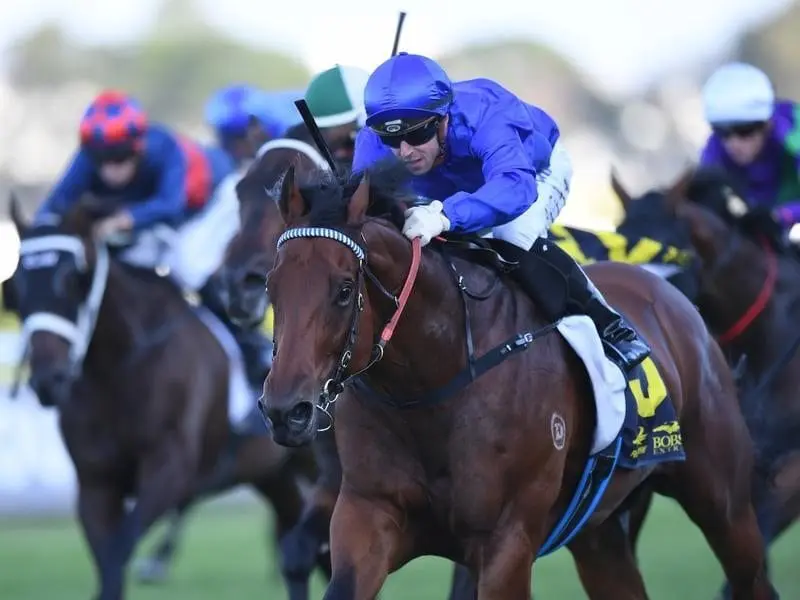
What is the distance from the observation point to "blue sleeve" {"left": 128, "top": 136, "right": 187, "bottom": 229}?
311 inches

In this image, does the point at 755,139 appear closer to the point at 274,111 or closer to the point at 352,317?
the point at 274,111

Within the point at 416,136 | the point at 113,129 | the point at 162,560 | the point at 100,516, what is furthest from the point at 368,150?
the point at 162,560

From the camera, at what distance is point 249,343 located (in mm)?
8086

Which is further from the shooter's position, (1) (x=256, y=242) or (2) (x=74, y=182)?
(2) (x=74, y=182)

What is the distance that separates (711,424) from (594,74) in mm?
21029

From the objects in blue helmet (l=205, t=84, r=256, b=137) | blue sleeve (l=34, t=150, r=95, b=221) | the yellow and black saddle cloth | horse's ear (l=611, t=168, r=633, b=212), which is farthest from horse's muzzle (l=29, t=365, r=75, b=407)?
blue helmet (l=205, t=84, r=256, b=137)

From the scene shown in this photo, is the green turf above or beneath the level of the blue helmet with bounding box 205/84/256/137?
beneath

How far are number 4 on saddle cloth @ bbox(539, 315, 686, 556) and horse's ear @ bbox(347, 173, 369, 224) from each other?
2.97 ft

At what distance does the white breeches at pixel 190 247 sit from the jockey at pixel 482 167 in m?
3.01

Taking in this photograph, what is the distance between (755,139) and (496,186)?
352cm

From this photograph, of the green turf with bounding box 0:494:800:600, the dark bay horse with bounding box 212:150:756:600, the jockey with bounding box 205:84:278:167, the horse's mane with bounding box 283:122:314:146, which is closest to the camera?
the dark bay horse with bounding box 212:150:756:600

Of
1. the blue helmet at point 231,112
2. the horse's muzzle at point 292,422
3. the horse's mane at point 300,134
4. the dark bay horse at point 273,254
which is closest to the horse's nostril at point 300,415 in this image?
the horse's muzzle at point 292,422

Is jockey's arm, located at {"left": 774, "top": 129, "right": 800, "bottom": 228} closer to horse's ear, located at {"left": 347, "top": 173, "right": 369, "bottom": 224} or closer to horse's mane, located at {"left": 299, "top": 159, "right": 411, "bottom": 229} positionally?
horse's mane, located at {"left": 299, "top": 159, "right": 411, "bottom": 229}

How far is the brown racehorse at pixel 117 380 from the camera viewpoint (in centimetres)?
695
